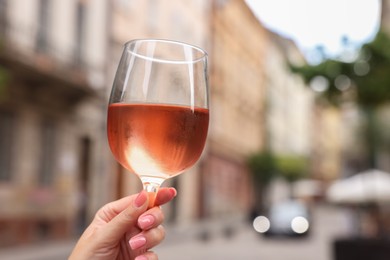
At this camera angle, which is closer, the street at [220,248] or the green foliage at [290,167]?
the street at [220,248]

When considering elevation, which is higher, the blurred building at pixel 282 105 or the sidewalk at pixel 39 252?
the blurred building at pixel 282 105

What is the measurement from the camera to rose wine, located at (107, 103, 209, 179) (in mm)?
1215

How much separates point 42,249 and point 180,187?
12784 millimetres

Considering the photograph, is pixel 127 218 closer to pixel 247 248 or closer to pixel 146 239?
pixel 146 239

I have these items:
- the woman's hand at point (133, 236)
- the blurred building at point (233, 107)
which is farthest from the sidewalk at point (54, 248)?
the woman's hand at point (133, 236)

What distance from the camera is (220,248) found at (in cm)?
1731

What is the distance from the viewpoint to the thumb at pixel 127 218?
1.21 m

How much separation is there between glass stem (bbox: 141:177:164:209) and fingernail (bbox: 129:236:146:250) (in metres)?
0.06

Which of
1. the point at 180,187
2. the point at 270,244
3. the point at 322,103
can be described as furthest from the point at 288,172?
the point at 322,103

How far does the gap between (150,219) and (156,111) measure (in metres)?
0.20

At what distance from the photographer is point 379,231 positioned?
14.5m

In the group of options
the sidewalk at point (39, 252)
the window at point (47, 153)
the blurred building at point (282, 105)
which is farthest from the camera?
the blurred building at point (282, 105)

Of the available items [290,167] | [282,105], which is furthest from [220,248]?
[282,105]

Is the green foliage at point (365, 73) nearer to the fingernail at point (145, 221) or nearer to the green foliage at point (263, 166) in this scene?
the fingernail at point (145, 221)
